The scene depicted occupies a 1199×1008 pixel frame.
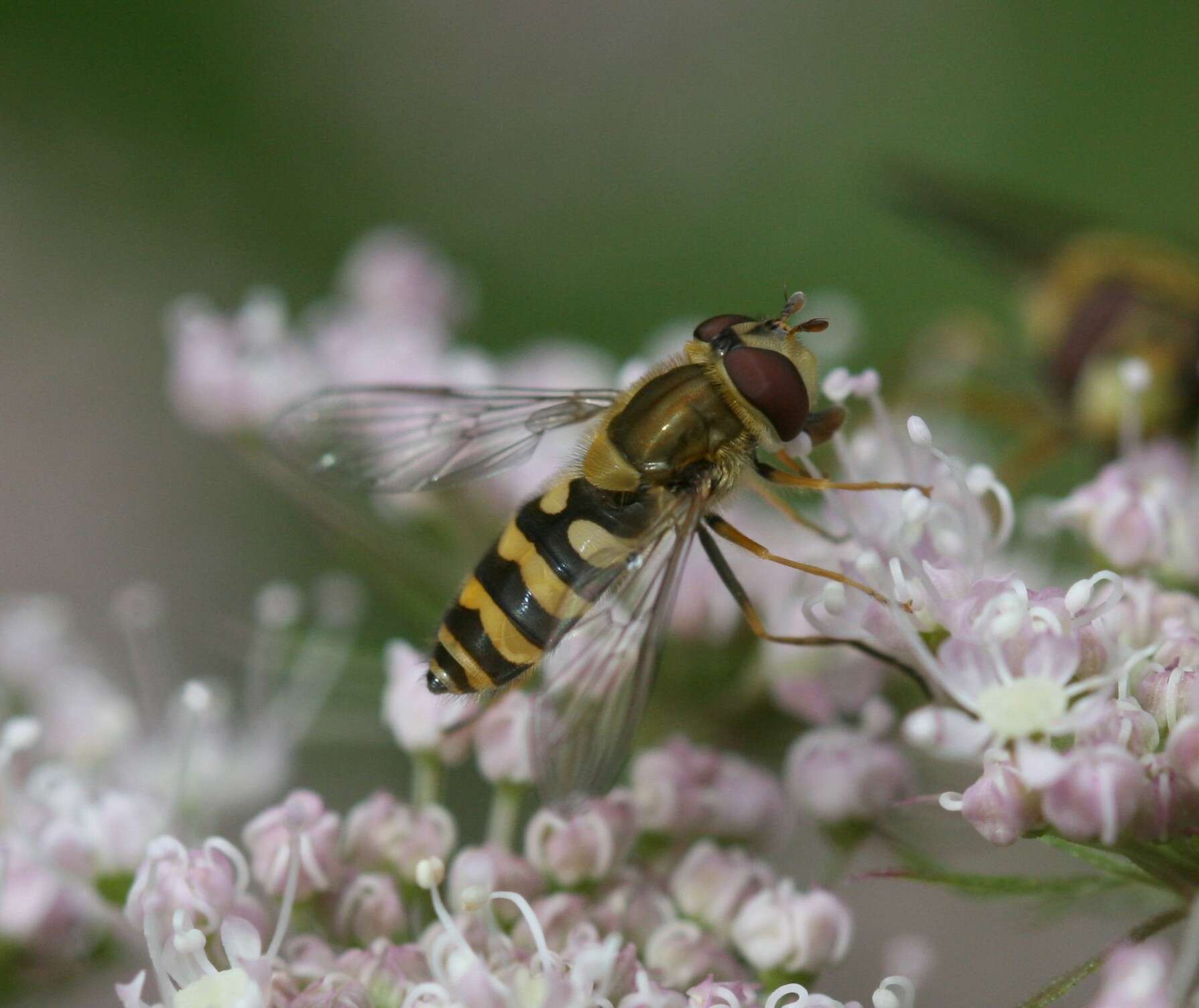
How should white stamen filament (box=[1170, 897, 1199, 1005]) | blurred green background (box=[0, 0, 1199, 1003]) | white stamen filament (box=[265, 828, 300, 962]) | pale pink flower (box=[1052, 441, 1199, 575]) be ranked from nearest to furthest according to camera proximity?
1. white stamen filament (box=[1170, 897, 1199, 1005])
2. white stamen filament (box=[265, 828, 300, 962])
3. pale pink flower (box=[1052, 441, 1199, 575])
4. blurred green background (box=[0, 0, 1199, 1003])

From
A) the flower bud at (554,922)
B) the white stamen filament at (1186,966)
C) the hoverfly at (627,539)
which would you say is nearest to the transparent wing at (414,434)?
the hoverfly at (627,539)

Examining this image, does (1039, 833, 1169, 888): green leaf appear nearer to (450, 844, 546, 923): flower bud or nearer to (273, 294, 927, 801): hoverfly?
(273, 294, 927, 801): hoverfly

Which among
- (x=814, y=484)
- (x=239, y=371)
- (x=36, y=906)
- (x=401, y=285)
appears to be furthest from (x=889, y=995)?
(x=401, y=285)

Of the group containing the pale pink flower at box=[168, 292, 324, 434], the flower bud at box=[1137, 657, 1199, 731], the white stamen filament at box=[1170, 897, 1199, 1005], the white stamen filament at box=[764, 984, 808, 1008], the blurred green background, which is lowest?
the white stamen filament at box=[1170, 897, 1199, 1005]

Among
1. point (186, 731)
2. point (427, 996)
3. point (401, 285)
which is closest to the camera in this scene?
point (427, 996)

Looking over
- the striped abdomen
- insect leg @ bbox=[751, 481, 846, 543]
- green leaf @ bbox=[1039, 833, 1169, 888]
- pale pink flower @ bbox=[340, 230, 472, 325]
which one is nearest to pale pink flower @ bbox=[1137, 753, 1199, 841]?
green leaf @ bbox=[1039, 833, 1169, 888]

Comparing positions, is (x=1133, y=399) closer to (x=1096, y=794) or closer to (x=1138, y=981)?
(x=1096, y=794)

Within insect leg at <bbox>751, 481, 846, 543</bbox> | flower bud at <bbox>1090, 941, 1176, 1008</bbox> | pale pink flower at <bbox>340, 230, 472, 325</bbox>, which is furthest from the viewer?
pale pink flower at <bbox>340, 230, 472, 325</bbox>
